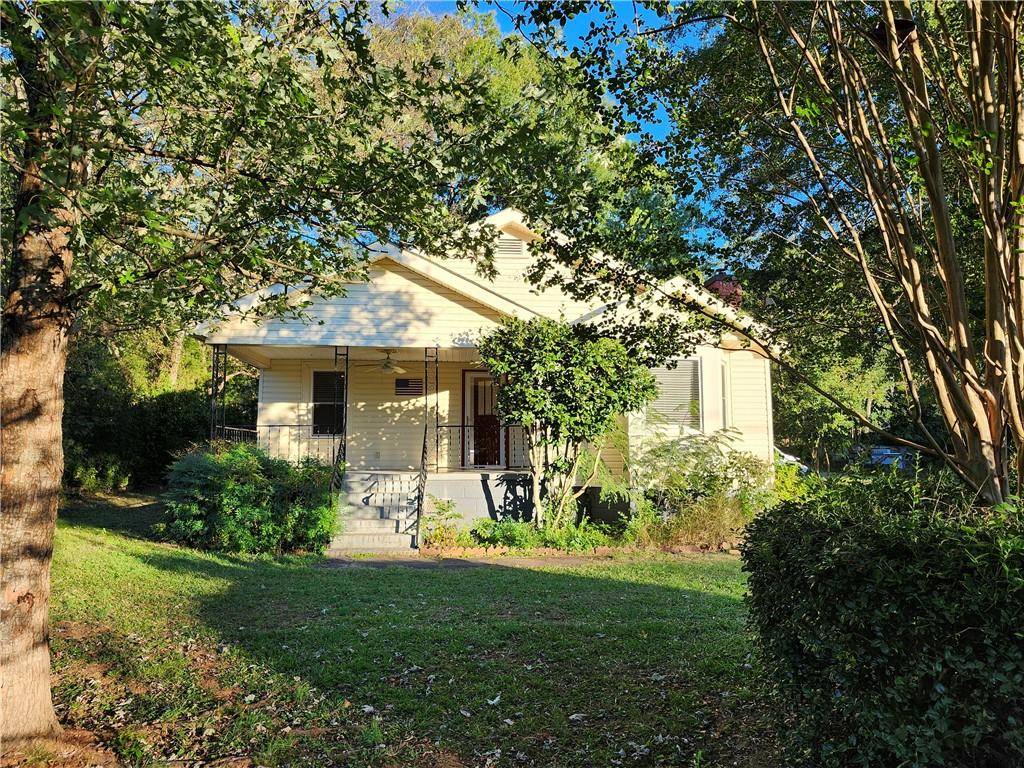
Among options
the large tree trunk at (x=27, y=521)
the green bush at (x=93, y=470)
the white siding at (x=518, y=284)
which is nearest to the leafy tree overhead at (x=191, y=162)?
the large tree trunk at (x=27, y=521)

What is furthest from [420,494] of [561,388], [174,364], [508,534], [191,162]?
[174,364]

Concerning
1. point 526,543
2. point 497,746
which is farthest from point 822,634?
point 526,543

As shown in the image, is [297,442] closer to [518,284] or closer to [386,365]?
[386,365]

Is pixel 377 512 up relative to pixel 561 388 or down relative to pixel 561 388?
down

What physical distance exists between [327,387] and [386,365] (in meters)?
2.27

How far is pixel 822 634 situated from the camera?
2.87 meters

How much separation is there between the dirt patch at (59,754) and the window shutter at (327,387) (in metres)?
11.2

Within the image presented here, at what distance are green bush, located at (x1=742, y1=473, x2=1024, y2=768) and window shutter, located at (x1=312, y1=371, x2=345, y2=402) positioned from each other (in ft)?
42.0

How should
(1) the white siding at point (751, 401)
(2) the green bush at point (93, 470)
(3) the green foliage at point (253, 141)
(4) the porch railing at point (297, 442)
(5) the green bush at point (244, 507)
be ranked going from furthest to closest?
(2) the green bush at point (93, 470)
(4) the porch railing at point (297, 442)
(1) the white siding at point (751, 401)
(5) the green bush at point (244, 507)
(3) the green foliage at point (253, 141)

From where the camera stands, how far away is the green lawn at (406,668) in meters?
4.08

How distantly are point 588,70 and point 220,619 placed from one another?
6.03m

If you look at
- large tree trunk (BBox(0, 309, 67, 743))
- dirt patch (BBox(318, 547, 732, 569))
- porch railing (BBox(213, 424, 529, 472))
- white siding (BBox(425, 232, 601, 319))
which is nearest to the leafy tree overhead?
large tree trunk (BBox(0, 309, 67, 743))

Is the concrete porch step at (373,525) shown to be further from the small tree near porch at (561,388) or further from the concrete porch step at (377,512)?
the small tree near porch at (561,388)

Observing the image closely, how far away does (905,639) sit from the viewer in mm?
2648
